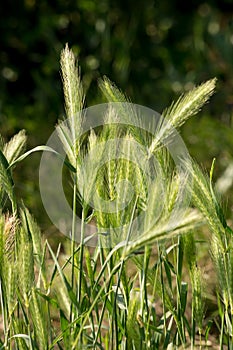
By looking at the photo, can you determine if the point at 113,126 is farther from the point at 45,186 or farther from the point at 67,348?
the point at 45,186

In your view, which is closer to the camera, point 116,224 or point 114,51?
point 116,224

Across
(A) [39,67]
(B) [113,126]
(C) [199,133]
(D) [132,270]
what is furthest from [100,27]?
(B) [113,126]

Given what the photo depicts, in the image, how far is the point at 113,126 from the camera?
1098 mm

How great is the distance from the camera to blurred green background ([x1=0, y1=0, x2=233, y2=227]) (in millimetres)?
3592

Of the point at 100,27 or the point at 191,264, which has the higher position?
the point at 100,27

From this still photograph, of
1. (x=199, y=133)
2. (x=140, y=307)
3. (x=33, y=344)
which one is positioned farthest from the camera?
(x=199, y=133)

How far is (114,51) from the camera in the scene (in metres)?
3.74

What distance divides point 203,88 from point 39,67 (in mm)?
2819

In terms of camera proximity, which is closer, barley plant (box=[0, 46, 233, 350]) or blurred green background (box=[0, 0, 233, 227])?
barley plant (box=[0, 46, 233, 350])

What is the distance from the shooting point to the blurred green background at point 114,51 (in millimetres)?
3592

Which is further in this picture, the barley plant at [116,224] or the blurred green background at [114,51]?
the blurred green background at [114,51]

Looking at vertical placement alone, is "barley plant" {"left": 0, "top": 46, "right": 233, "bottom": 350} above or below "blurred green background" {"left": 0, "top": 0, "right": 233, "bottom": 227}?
below

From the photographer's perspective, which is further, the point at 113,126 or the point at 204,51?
the point at 204,51

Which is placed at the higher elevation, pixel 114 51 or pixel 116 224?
pixel 114 51
